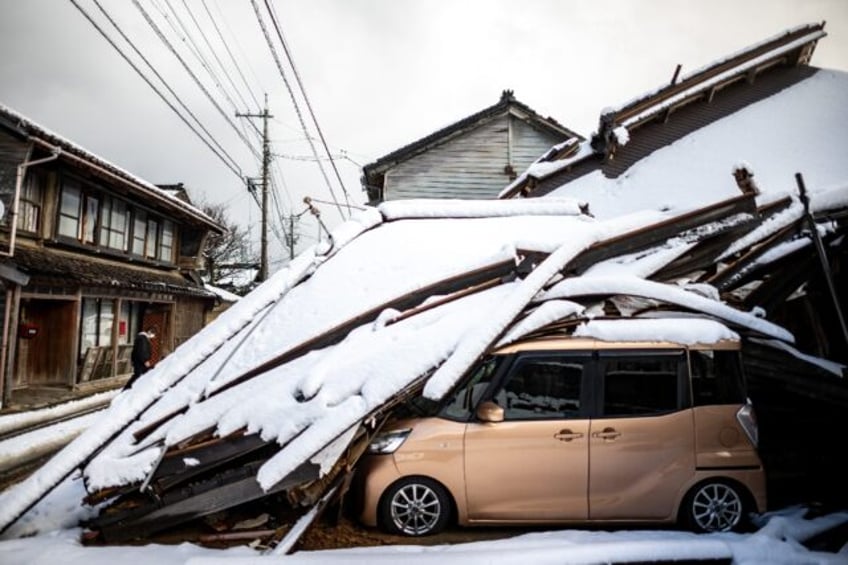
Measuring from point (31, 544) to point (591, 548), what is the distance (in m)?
4.15

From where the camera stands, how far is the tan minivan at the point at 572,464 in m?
3.71

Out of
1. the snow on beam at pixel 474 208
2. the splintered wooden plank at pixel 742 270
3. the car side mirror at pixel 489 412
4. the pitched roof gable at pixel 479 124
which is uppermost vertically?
the pitched roof gable at pixel 479 124

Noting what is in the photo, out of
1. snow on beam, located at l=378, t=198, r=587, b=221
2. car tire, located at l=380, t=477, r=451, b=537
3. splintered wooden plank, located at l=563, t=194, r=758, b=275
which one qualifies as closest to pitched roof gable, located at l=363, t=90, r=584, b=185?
snow on beam, located at l=378, t=198, r=587, b=221

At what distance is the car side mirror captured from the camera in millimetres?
3709

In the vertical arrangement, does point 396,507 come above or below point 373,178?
below

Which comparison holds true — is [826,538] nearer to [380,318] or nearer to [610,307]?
[610,307]

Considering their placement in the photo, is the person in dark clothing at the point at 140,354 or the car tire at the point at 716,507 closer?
the car tire at the point at 716,507

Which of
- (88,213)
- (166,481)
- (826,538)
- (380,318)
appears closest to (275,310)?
(380,318)

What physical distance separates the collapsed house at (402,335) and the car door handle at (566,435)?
2.85ft

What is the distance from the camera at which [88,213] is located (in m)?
13.6

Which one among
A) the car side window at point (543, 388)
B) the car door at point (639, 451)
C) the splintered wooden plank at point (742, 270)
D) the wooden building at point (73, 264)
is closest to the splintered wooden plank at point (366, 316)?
the car side window at point (543, 388)

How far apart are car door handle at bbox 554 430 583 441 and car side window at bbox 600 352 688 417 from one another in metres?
0.31

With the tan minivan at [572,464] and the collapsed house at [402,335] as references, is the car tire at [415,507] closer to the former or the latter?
the tan minivan at [572,464]

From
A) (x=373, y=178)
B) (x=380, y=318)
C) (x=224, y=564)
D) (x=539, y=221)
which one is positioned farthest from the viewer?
(x=373, y=178)
